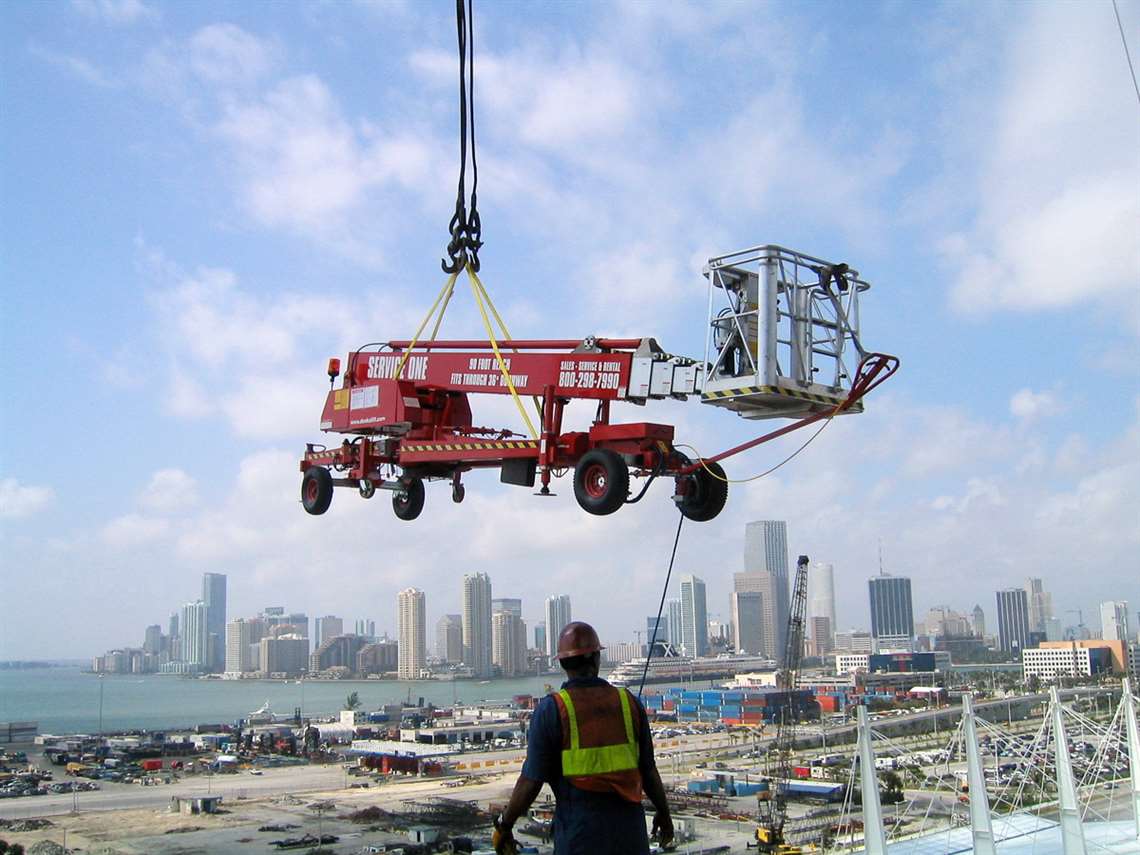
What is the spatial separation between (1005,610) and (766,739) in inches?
3700

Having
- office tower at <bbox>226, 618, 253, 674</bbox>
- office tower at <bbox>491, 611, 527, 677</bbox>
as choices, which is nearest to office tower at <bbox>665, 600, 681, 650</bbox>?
office tower at <bbox>491, 611, 527, 677</bbox>

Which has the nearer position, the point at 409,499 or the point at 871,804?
the point at 409,499

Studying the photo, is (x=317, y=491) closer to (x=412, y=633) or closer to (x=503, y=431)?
(x=503, y=431)

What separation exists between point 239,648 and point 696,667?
2864 inches

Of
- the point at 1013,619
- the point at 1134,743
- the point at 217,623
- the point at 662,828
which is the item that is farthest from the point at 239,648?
the point at 662,828

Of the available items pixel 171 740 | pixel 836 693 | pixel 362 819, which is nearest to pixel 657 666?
pixel 836 693

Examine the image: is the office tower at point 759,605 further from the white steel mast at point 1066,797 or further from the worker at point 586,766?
the worker at point 586,766

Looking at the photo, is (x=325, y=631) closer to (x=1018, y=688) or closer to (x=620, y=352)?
(x=1018, y=688)

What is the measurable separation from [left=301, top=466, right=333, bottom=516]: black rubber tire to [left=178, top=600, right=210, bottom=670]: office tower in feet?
466

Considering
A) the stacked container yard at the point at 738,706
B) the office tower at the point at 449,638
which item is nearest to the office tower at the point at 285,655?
the office tower at the point at 449,638

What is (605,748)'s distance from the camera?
2.47 meters

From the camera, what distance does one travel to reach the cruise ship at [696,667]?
83.3 metres

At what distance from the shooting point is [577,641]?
261 centimetres

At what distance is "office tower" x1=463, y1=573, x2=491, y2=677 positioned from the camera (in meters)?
65.6
